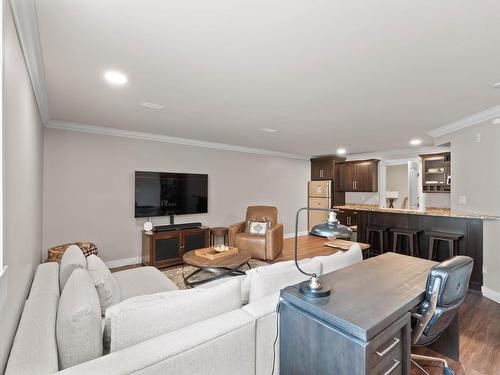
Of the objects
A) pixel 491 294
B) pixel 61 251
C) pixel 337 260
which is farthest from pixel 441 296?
pixel 61 251

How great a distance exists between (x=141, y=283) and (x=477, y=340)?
323 cm

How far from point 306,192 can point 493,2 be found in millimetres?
6358

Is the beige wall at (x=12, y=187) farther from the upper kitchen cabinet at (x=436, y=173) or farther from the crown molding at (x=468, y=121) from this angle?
the upper kitchen cabinet at (x=436, y=173)

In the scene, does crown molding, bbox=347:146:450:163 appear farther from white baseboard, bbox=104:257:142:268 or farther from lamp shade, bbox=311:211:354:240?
white baseboard, bbox=104:257:142:268

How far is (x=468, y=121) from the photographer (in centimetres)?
357

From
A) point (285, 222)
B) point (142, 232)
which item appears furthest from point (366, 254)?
point (142, 232)

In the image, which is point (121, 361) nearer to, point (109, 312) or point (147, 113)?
point (109, 312)

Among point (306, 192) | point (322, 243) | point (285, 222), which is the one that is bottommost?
point (322, 243)

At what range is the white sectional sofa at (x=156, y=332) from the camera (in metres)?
1.08

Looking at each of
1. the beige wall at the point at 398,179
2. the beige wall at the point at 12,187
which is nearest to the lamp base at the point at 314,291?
the beige wall at the point at 12,187

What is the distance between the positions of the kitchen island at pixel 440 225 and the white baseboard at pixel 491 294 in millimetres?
90

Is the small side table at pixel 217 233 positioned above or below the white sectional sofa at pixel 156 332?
below

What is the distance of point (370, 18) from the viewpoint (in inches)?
59.9

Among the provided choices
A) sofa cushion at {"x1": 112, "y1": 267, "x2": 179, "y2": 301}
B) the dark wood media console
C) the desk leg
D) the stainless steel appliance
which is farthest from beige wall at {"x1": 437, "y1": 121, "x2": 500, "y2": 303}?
the dark wood media console
